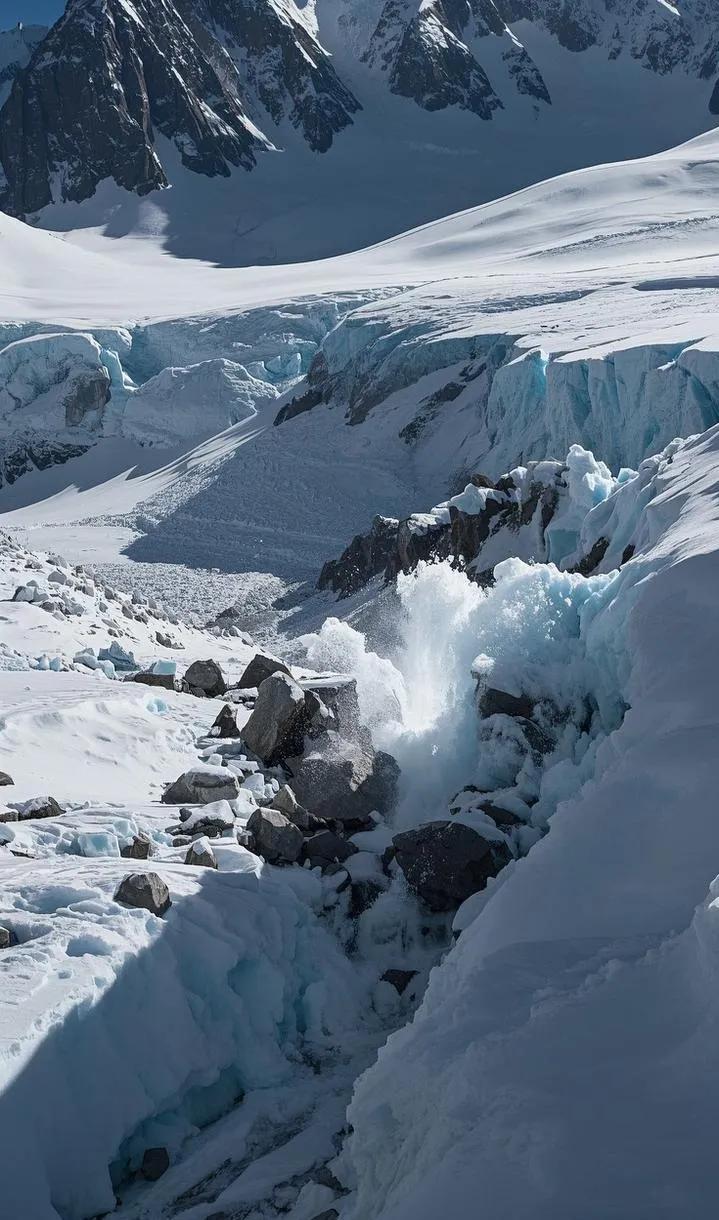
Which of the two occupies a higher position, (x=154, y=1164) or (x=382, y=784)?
(x=382, y=784)

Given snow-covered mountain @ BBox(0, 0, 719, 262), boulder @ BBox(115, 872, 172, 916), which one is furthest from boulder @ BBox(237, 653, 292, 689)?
snow-covered mountain @ BBox(0, 0, 719, 262)

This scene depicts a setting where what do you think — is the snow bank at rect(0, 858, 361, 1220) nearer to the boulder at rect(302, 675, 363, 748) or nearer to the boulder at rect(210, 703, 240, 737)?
the boulder at rect(302, 675, 363, 748)

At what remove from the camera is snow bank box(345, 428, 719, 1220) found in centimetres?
334

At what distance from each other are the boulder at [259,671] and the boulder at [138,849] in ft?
16.3

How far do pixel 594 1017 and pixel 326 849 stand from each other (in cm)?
429

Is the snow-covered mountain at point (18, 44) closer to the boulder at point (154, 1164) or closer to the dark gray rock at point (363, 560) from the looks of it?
the dark gray rock at point (363, 560)

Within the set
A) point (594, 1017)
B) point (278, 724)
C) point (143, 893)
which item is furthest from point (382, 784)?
point (594, 1017)

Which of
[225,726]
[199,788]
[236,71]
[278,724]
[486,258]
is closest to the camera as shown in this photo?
[199,788]

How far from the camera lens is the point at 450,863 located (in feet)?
25.2

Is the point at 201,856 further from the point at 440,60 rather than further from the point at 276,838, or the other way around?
the point at 440,60

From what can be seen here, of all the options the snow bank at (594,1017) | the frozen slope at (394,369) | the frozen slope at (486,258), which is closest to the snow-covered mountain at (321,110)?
the frozen slope at (486,258)

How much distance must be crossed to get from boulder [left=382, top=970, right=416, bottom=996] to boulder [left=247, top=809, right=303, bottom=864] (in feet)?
3.51

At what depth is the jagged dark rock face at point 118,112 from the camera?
84312 mm

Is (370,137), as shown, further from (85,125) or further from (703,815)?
(703,815)
